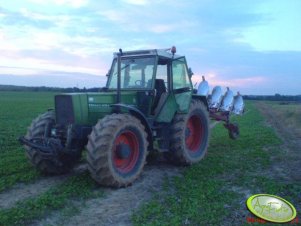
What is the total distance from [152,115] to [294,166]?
3772mm

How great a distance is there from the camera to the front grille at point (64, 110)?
7676 millimetres

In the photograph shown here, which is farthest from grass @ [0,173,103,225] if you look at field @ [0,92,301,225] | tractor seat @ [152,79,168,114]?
tractor seat @ [152,79,168,114]

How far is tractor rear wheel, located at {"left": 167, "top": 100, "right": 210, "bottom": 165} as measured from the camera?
899cm

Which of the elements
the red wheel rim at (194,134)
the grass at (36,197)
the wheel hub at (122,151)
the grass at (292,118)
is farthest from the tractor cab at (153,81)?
the grass at (292,118)

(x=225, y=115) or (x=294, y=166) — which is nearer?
(x=294, y=166)

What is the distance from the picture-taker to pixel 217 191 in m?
7.18

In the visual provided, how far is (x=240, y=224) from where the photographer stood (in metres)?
5.59

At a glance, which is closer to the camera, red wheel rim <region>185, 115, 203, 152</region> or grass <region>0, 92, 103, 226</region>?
grass <region>0, 92, 103, 226</region>

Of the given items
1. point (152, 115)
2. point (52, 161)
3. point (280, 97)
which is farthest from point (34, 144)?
point (280, 97)

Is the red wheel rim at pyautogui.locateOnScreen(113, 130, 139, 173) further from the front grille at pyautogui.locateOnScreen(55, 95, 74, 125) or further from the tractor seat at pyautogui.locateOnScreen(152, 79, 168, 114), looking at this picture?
the tractor seat at pyautogui.locateOnScreen(152, 79, 168, 114)

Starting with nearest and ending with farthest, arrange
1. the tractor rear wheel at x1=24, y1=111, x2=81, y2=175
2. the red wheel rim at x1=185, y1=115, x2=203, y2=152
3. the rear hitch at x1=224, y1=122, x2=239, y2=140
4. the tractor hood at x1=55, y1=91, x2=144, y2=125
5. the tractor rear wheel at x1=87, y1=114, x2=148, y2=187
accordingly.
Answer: the tractor rear wheel at x1=87, y1=114, x2=148, y2=187 → the tractor hood at x1=55, y1=91, x2=144, y2=125 → the tractor rear wheel at x1=24, y1=111, x2=81, y2=175 → the red wheel rim at x1=185, y1=115, x2=203, y2=152 → the rear hitch at x1=224, y1=122, x2=239, y2=140

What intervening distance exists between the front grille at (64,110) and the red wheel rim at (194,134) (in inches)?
144

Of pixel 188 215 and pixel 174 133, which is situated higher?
pixel 174 133

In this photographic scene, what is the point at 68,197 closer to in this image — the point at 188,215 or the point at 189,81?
the point at 188,215
